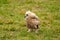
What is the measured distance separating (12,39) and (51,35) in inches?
41.6

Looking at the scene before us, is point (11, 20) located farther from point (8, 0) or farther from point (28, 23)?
point (8, 0)

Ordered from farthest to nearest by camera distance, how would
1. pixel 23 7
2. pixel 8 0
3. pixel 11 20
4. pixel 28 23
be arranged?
1. pixel 8 0
2. pixel 23 7
3. pixel 11 20
4. pixel 28 23

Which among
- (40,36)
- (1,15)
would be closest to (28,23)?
(40,36)

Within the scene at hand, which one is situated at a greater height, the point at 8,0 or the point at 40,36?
the point at 8,0

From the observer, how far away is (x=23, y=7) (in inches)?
415

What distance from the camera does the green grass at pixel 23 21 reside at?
7.71m

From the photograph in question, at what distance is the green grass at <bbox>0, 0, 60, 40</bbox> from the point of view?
7707 mm

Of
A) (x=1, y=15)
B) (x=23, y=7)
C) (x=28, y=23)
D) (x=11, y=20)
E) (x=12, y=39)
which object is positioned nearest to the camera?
(x=12, y=39)

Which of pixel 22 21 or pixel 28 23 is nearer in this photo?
pixel 28 23

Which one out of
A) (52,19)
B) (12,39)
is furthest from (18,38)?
(52,19)

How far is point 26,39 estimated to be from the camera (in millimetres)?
7410

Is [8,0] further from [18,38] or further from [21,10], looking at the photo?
[18,38]

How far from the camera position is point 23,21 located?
898 cm

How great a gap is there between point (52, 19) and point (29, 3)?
2085mm
